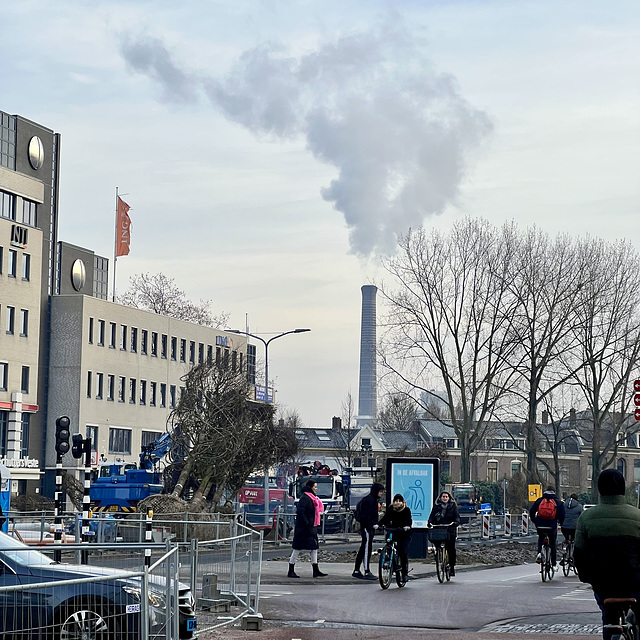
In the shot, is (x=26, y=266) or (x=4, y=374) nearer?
(x=4, y=374)

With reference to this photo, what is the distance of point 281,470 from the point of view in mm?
89438

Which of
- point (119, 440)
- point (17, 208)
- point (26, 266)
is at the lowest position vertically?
point (119, 440)

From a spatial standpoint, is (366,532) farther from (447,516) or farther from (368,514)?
(447,516)

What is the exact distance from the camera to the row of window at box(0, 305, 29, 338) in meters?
68.1

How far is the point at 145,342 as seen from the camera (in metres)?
82.1

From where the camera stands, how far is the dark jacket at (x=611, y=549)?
29.4 ft

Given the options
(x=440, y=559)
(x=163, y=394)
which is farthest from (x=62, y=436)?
(x=163, y=394)

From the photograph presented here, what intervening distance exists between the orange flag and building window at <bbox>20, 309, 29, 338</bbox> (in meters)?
17.5

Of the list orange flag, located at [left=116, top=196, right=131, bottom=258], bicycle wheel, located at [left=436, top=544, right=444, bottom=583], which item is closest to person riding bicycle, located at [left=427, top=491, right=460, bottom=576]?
bicycle wheel, located at [left=436, top=544, right=444, bottom=583]

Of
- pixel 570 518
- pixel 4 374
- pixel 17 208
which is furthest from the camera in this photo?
pixel 17 208

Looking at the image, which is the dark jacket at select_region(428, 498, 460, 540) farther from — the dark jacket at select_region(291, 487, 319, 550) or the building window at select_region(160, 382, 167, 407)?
the building window at select_region(160, 382, 167, 407)

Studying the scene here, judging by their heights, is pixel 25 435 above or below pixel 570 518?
above

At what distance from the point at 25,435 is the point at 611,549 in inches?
2583

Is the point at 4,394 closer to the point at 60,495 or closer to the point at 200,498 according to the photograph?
the point at 200,498
